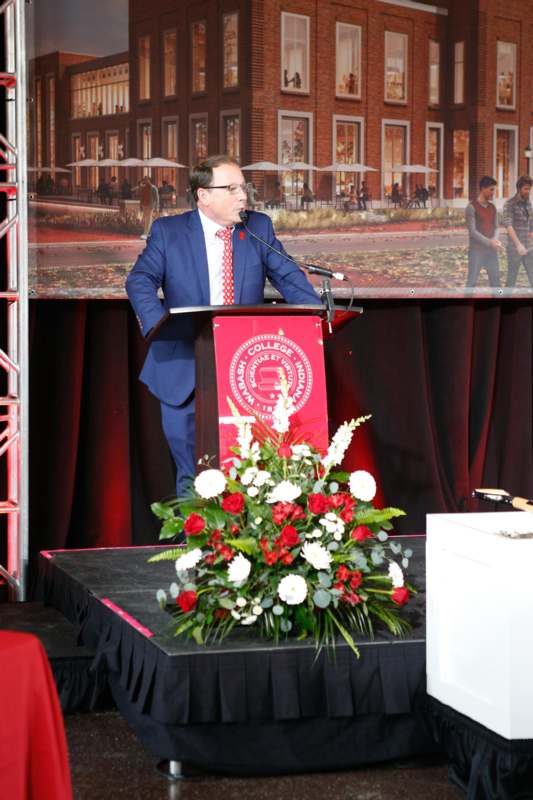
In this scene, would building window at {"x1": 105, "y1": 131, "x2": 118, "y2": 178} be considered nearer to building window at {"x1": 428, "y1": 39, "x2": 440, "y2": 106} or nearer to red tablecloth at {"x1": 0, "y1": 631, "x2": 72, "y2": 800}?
building window at {"x1": 428, "y1": 39, "x2": 440, "y2": 106}

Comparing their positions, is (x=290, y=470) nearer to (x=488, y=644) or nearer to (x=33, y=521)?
(x=488, y=644)

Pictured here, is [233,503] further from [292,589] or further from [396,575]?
[396,575]

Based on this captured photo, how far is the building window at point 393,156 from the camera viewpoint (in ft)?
19.7

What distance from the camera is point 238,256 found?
454 cm

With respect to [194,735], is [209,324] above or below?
above

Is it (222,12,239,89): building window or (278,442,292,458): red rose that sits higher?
(222,12,239,89): building window

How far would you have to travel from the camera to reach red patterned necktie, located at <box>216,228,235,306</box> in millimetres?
4543

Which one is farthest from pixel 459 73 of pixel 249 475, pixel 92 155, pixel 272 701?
pixel 272 701

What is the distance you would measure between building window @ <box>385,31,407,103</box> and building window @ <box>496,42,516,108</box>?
495mm

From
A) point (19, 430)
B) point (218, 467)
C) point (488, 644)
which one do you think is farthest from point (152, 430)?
point (488, 644)

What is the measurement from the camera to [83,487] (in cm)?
575

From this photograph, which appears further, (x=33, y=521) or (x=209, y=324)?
(x=33, y=521)

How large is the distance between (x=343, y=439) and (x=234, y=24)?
9.50 ft

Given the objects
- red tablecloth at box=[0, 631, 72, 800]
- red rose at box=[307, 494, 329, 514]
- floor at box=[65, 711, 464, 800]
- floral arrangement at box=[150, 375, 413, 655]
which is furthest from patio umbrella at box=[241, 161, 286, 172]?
red tablecloth at box=[0, 631, 72, 800]
